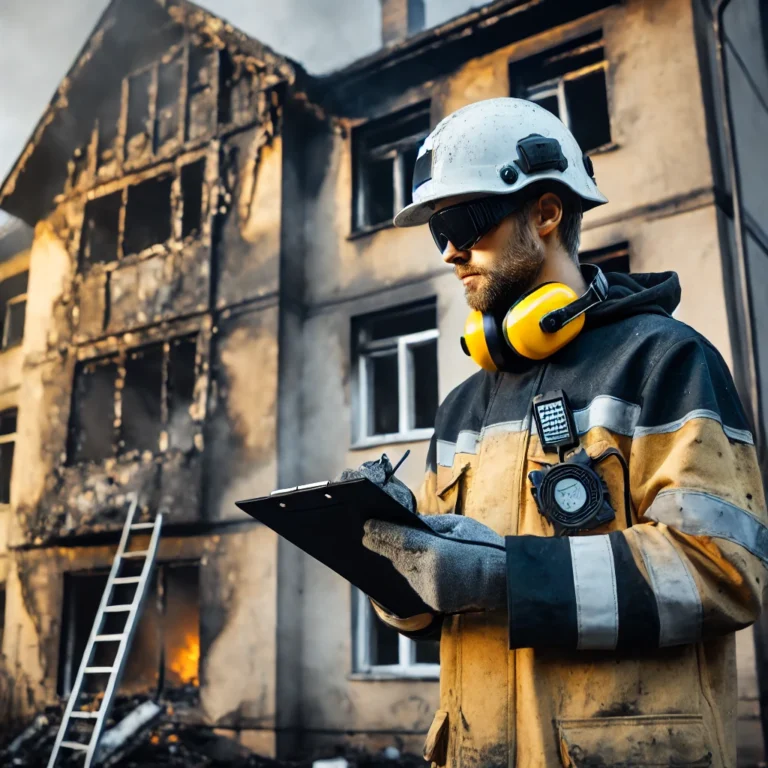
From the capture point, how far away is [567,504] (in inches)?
62.6

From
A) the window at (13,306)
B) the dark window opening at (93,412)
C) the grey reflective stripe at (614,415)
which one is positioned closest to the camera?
the grey reflective stripe at (614,415)

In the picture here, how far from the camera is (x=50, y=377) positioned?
11477mm

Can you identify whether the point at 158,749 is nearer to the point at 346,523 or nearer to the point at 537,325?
the point at 346,523

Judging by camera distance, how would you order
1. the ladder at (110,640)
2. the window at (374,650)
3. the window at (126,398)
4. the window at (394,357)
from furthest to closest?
the window at (126,398)
the window at (394,357)
the window at (374,650)
the ladder at (110,640)

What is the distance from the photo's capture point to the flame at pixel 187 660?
10.5 meters

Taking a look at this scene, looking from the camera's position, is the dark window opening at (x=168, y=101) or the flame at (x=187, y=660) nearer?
the flame at (x=187, y=660)

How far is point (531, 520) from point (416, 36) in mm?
8831

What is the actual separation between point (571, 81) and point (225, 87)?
16.1 ft

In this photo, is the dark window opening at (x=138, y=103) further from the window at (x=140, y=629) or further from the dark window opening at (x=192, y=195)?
the window at (x=140, y=629)

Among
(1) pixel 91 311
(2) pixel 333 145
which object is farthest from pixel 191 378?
(2) pixel 333 145

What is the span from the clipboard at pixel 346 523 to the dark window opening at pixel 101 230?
431 inches

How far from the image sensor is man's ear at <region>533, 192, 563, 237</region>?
1.98 m

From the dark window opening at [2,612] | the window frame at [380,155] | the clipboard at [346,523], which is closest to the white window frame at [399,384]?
the window frame at [380,155]

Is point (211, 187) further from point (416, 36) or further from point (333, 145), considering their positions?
point (416, 36)
